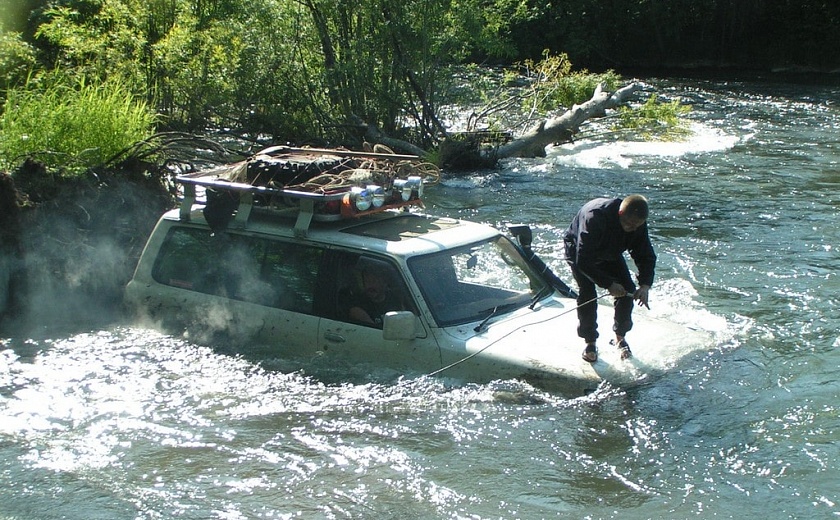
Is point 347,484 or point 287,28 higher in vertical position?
point 287,28

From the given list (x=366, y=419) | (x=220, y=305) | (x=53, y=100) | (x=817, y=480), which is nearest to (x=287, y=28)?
(x=53, y=100)

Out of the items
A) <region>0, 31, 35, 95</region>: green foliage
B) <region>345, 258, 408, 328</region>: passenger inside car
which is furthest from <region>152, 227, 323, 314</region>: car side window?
<region>0, 31, 35, 95</region>: green foliage

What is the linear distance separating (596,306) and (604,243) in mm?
461

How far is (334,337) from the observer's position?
7.19 m

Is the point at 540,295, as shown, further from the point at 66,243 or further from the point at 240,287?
the point at 66,243

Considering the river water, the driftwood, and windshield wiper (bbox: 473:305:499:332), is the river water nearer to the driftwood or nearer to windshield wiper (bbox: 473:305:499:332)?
windshield wiper (bbox: 473:305:499:332)

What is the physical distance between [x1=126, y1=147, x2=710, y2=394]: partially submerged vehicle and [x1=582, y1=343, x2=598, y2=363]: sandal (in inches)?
1.6

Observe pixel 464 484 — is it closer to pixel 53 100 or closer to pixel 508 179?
pixel 53 100

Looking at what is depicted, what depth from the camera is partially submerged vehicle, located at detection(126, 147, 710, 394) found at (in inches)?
268

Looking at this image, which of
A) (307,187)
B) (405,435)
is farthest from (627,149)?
(405,435)

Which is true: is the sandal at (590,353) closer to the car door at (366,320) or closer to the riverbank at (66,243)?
the car door at (366,320)

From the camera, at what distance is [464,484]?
6.09 m

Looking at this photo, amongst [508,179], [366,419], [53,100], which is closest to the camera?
[366,419]

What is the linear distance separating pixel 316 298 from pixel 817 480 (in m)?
3.73
